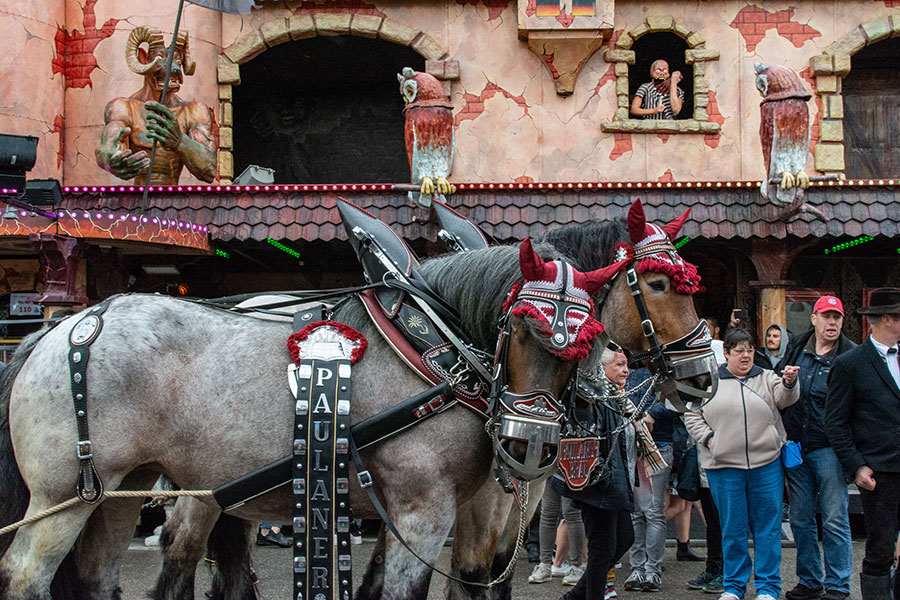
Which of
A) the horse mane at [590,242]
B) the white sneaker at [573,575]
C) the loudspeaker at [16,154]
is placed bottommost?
the white sneaker at [573,575]

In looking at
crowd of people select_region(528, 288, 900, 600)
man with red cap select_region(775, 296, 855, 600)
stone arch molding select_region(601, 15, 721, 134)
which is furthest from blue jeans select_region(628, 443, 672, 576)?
stone arch molding select_region(601, 15, 721, 134)

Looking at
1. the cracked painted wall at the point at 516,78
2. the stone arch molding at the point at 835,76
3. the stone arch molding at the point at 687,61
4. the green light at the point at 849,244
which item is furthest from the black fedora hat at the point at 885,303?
the stone arch molding at the point at 835,76

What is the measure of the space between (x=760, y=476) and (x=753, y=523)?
35 cm

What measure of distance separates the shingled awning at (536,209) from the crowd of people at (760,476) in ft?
10.2

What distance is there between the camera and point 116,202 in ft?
29.9

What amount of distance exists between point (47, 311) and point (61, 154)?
477 centimetres

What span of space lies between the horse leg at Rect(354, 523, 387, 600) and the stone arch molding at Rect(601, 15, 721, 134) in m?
9.11

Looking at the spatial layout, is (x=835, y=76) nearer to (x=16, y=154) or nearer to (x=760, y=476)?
(x=760, y=476)

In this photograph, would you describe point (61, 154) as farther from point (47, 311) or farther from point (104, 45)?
point (47, 311)

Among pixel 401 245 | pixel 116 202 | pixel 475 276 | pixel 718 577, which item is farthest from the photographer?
pixel 116 202

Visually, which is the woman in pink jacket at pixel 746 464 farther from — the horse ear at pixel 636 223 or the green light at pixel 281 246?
the green light at pixel 281 246

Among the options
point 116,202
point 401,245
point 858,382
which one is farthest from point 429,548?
point 116,202

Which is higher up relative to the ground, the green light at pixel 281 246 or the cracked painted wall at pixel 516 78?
the cracked painted wall at pixel 516 78

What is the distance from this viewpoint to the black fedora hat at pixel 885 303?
507cm
